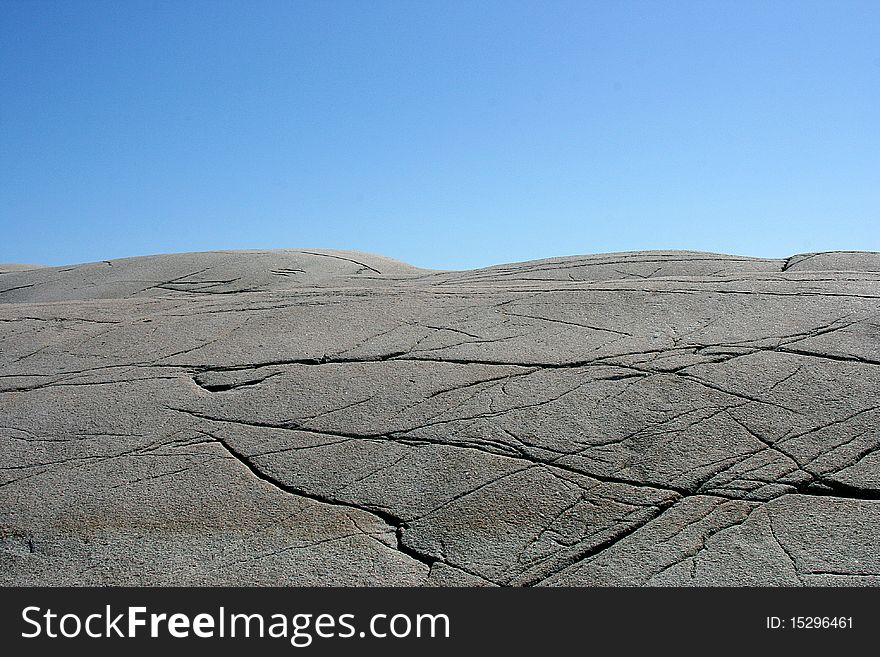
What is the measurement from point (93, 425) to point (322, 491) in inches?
66.1

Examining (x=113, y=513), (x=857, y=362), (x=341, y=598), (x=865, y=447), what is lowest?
(x=341, y=598)

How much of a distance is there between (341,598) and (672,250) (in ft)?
27.1

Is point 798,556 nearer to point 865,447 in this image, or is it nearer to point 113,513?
point 865,447

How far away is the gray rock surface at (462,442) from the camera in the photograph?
10.00ft

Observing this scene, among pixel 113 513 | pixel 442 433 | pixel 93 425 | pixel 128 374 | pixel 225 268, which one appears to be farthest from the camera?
pixel 225 268

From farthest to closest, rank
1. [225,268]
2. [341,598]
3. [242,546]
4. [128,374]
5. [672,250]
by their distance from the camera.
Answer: [225,268], [672,250], [128,374], [242,546], [341,598]

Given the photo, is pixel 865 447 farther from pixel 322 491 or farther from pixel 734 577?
pixel 322 491

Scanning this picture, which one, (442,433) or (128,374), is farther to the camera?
(128,374)

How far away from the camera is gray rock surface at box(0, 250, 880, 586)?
10.00 ft

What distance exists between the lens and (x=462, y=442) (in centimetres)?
385

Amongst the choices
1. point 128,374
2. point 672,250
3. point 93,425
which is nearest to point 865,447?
point 93,425

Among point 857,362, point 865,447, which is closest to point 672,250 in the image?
point 857,362

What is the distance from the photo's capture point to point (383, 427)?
408 centimetres

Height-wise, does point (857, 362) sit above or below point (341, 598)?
above
